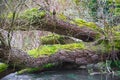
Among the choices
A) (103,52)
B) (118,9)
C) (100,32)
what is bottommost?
(103,52)

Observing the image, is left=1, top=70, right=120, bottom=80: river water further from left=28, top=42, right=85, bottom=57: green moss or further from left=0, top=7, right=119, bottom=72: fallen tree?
left=28, top=42, right=85, bottom=57: green moss

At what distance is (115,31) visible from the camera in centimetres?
867

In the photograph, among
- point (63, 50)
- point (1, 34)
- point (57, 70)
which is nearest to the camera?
point (1, 34)

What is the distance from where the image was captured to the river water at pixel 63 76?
8.47 meters

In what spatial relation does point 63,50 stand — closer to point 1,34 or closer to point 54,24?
point 54,24

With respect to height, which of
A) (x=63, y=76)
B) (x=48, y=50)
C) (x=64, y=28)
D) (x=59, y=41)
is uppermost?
(x=64, y=28)

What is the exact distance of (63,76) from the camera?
28.8 feet

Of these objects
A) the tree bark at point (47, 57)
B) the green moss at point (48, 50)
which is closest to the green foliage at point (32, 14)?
the green moss at point (48, 50)

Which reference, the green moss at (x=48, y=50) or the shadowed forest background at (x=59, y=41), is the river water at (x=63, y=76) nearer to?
the shadowed forest background at (x=59, y=41)

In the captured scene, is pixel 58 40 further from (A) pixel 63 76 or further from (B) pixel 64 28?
(A) pixel 63 76

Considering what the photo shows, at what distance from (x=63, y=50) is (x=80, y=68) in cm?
190

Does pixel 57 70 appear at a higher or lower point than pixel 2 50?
lower

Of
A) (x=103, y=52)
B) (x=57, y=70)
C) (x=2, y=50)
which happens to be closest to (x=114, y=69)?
(x=103, y=52)

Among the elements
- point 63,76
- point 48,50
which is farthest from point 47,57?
point 63,76
